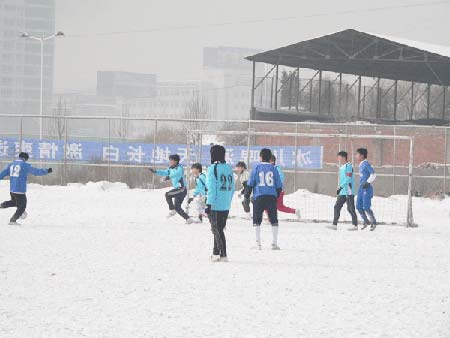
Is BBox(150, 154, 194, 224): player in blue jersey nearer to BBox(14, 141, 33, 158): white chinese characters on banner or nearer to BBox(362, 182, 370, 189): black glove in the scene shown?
BBox(362, 182, 370, 189): black glove

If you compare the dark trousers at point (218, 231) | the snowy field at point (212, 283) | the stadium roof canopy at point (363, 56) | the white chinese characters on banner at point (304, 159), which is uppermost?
the stadium roof canopy at point (363, 56)

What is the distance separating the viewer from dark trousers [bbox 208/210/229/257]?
13.3 meters

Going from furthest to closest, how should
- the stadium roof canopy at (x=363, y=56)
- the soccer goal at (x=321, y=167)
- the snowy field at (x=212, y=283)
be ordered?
the stadium roof canopy at (x=363, y=56) → the soccer goal at (x=321, y=167) → the snowy field at (x=212, y=283)

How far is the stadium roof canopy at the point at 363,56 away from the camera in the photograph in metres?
40.2

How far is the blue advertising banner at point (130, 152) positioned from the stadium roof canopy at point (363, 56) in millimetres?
9141

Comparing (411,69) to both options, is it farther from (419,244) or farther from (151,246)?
(151,246)

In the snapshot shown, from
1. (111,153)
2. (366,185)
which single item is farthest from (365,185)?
(111,153)

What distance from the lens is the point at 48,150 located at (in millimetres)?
35000

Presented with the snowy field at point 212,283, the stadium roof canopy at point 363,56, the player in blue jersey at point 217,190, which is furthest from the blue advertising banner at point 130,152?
the player in blue jersey at point 217,190

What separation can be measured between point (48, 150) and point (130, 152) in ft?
11.0

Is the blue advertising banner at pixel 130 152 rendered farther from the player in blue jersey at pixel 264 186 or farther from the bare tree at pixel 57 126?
the player in blue jersey at pixel 264 186

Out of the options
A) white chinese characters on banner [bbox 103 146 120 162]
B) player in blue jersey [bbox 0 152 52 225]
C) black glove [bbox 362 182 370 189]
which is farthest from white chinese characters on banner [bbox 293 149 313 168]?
player in blue jersey [bbox 0 152 52 225]

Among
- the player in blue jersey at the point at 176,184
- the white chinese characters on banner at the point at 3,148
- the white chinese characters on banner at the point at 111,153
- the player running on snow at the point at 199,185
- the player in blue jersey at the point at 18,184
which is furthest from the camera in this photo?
the white chinese characters on banner at the point at 3,148

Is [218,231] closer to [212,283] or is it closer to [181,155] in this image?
[212,283]
